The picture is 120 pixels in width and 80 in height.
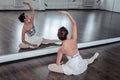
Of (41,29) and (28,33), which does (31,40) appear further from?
(41,29)

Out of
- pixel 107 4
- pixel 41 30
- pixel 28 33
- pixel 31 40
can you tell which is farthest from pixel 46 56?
pixel 107 4

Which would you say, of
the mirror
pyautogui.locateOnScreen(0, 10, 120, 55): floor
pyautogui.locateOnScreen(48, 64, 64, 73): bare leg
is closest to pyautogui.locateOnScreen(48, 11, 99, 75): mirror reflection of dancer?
pyautogui.locateOnScreen(48, 64, 64, 73): bare leg

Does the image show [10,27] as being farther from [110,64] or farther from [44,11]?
[110,64]

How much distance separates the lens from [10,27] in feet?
12.2

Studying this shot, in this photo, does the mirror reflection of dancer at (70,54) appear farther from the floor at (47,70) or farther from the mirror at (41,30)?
the mirror at (41,30)

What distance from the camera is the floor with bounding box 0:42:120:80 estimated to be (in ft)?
8.59

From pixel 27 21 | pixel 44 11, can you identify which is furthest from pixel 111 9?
pixel 27 21

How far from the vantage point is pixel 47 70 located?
9.30ft

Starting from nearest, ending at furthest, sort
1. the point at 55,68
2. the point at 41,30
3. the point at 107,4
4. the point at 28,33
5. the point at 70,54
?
the point at 70,54, the point at 55,68, the point at 28,33, the point at 41,30, the point at 107,4

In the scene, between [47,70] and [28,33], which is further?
[28,33]

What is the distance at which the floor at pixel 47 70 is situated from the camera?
262 centimetres

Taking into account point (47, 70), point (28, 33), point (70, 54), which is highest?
point (28, 33)

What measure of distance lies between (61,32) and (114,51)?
1681mm

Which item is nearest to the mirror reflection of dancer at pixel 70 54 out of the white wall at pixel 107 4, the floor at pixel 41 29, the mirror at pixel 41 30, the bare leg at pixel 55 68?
the bare leg at pixel 55 68
